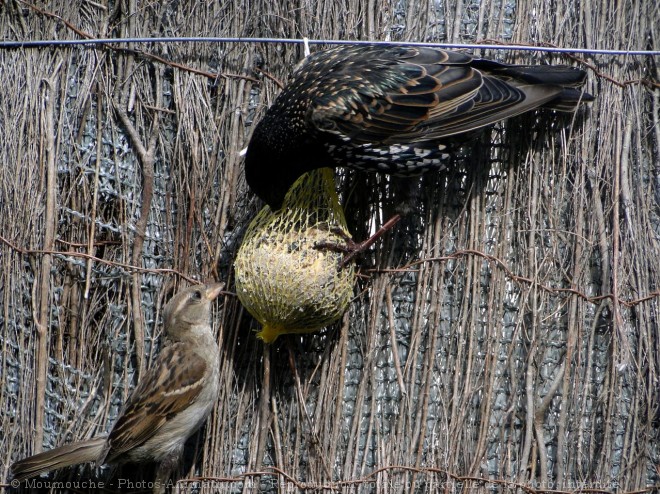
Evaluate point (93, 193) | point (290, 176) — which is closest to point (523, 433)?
point (290, 176)

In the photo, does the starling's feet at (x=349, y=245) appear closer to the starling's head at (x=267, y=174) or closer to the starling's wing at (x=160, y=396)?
the starling's head at (x=267, y=174)

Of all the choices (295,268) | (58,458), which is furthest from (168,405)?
(295,268)

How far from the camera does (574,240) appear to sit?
189 inches

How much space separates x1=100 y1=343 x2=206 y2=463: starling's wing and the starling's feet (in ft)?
3.24

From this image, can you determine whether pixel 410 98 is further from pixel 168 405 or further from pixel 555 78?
pixel 168 405

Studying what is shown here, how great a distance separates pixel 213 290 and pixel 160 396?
2.18ft

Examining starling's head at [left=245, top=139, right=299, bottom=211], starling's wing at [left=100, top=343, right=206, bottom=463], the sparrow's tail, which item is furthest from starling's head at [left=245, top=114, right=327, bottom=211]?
the sparrow's tail

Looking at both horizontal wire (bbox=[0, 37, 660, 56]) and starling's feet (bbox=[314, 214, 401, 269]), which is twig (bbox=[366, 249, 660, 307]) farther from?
horizontal wire (bbox=[0, 37, 660, 56])

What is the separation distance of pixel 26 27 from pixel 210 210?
159 centimetres

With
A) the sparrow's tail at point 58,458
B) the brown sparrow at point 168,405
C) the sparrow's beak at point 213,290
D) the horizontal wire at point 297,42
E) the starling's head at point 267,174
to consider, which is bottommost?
the sparrow's tail at point 58,458

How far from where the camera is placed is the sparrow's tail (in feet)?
15.4

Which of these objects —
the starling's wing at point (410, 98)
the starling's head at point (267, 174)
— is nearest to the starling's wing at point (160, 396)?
the starling's head at point (267, 174)

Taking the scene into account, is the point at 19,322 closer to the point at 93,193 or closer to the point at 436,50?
the point at 93,193

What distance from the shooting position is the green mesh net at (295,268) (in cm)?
449
